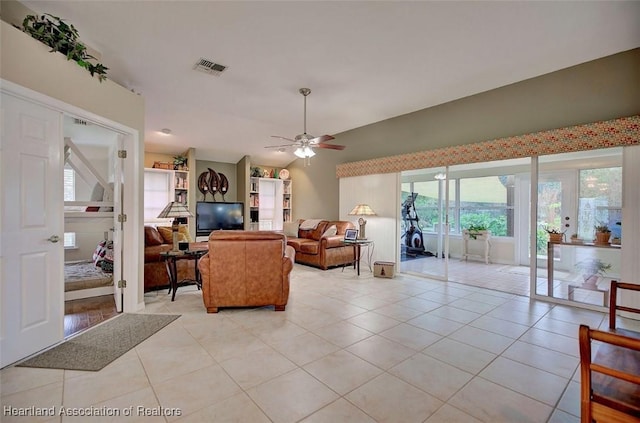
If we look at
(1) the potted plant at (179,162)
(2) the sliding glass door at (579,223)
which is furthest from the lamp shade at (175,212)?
(2) the sliding glass door at (579,223)

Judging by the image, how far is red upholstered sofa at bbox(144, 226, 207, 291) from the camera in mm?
4297

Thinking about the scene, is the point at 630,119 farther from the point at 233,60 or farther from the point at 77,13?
the point at 77,13

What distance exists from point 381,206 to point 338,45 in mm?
3484

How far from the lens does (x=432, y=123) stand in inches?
205

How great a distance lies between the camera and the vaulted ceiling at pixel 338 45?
2.74 meters


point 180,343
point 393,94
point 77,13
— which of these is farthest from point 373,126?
point 180,343

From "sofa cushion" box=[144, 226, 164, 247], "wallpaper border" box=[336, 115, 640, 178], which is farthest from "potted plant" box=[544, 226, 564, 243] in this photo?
"sofa cushion" box=[144, 226, 164, 247]

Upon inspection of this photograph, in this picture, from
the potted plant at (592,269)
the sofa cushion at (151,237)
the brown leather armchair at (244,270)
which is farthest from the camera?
the sofa cushion at (151,237)

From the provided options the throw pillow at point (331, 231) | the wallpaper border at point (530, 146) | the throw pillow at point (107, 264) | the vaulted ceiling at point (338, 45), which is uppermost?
the vaulted ceiling at point (338, 45)

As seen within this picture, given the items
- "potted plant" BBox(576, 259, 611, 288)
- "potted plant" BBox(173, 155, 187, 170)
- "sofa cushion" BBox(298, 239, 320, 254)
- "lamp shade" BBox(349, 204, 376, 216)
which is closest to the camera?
"potted plant" BBox(576, 259, 611, 288)

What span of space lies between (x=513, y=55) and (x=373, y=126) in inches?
118

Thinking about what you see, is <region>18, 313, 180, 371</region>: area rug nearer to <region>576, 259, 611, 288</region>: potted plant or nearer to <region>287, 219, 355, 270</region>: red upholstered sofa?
<region>287, 219, 355, 270</region>: red upholstered sofa

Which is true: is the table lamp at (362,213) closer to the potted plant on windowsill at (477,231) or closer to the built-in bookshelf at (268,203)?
the potted plant on windowsill at (477,231)

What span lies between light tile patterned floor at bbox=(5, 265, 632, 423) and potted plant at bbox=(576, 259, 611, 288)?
25.7 inches
